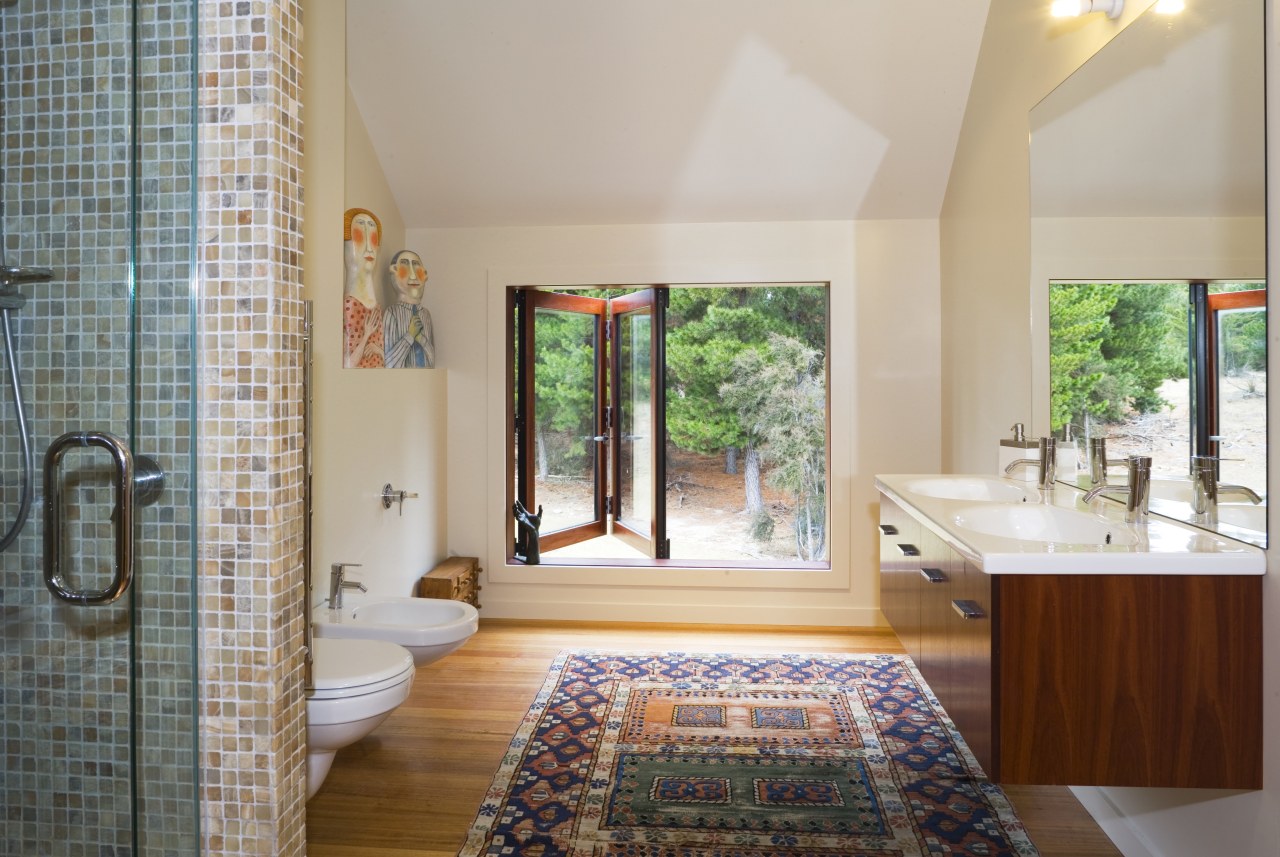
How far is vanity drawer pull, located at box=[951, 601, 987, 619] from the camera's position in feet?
5.77

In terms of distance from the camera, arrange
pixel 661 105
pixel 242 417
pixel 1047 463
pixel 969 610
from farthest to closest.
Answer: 1. pixel 661 105
2. pixel 1047 463
3. pixel 969 610
4. pixel 242 417

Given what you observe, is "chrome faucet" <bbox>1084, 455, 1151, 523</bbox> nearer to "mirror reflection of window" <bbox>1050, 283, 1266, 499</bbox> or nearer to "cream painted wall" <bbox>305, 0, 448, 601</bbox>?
"mirror reflection of window" <bbox>1050, 283, 1266, 499</bbox>

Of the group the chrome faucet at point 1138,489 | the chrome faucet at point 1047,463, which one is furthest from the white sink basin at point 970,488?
the chrome faucet at point 1138,489

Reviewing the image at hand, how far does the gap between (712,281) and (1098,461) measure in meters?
2.21

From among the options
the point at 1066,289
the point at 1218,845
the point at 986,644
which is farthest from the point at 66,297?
the point at 1066,289

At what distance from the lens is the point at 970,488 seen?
2816mm

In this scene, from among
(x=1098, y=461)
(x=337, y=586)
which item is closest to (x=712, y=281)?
(x=1098, y=461)

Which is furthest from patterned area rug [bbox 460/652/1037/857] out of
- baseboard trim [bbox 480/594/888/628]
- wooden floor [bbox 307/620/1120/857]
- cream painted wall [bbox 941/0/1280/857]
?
baseboard trim [bbox 480/594/888/628]

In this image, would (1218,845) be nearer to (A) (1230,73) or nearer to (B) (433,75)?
(A) (1230,73)

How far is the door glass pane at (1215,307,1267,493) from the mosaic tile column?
196 centimetres

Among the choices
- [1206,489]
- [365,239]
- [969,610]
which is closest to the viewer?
[969,610]

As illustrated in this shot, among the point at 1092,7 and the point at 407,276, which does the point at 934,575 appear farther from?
the point at 407,276

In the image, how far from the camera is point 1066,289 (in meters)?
2.63

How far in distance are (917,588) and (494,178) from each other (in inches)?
109
